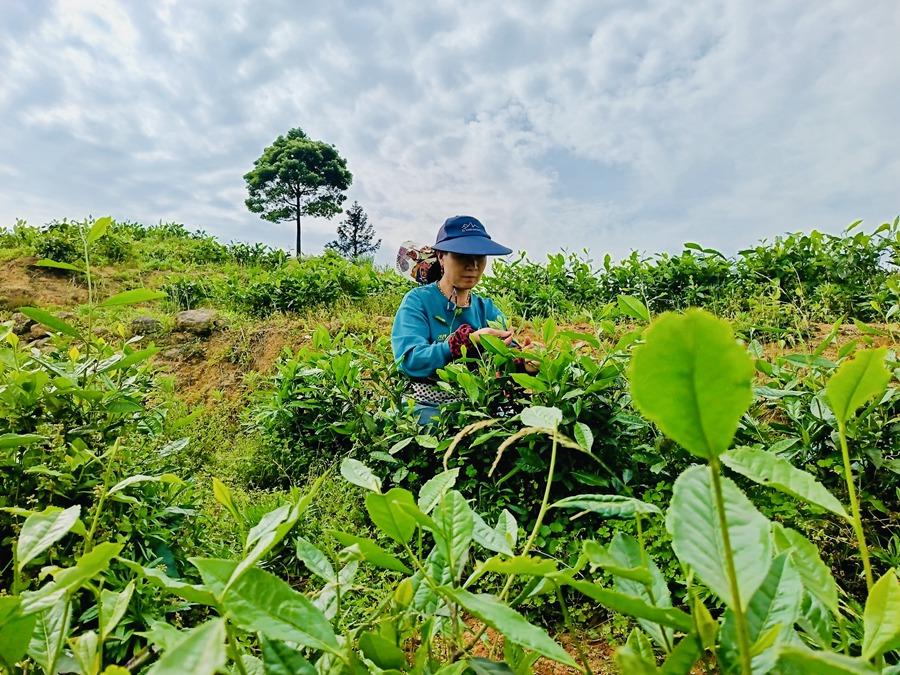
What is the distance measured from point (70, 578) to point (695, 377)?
1.55 feet

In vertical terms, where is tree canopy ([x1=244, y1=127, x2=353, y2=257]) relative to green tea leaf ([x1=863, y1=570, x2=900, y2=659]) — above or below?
above

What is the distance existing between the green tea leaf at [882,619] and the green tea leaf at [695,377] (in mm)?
194

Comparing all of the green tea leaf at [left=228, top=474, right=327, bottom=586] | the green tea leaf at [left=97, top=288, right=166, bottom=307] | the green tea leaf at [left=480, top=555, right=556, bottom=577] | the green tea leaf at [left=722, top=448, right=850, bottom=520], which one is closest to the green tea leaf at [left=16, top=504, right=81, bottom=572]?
the green tea leaf at [left=228, top=474, right=327, bottom=586]

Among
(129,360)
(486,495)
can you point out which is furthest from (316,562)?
(486,495)

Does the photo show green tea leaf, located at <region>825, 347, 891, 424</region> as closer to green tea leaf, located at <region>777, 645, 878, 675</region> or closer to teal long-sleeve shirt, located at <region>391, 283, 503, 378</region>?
green tea leaf, located at <region>777, 645, 878, 675</region>

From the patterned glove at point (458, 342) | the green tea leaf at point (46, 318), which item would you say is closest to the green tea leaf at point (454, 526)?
the green tea leaf at point (46, 318)

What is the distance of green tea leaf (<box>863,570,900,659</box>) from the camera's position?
342mm

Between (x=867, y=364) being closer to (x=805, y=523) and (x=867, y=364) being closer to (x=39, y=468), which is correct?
(x=39, y=468)

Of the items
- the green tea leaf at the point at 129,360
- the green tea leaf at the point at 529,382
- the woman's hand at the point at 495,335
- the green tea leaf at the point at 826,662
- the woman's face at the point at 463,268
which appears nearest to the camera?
the green tea leaf at the point at 826,662

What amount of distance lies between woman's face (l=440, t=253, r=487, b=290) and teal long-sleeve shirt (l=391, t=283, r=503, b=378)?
150mm

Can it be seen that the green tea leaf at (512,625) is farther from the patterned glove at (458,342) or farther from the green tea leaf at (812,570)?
the patterned glove at (458,342)

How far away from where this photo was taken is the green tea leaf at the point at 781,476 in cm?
40

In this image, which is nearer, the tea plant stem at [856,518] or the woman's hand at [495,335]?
the tea plant stem at [856,518]

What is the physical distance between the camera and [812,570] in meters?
0.44
